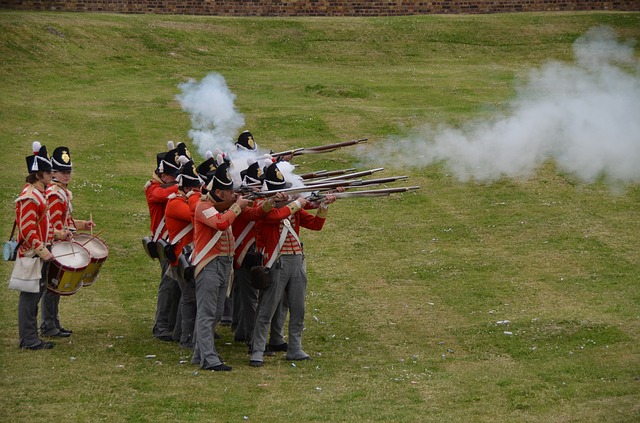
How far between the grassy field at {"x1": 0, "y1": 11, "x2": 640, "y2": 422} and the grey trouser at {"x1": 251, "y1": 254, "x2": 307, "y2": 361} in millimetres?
341

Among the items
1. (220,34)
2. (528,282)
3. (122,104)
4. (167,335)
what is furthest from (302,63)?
(167,335)

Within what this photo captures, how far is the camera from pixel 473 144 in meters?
19.9

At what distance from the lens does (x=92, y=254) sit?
1314 cm

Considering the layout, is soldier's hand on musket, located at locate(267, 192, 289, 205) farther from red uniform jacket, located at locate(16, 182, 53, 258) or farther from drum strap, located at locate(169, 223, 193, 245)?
red uniform jacket, located at locate(16, 182, 53, 258)

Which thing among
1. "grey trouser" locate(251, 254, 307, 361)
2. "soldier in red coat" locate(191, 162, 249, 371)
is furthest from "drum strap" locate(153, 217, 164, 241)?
"grey trouser" locate(251, 254, 307, 361)

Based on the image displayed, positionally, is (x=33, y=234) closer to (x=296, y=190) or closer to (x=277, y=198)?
(x=277, y=198)

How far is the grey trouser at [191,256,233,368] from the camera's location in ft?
39.9

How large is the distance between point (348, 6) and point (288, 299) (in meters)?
29.5

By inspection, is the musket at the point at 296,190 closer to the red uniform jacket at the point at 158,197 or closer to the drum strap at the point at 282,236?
the drum strap at the point at 282,236

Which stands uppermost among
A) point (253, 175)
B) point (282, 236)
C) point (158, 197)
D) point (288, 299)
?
point (253, 175)

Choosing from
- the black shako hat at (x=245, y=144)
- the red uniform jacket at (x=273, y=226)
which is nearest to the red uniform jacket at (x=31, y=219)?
the red uniform jacket at (x=273, y=226)

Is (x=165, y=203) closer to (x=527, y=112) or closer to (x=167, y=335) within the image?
(x=167, y=335)

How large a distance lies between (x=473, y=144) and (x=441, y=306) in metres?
5.53

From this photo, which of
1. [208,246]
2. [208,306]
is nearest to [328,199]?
[208,246]
